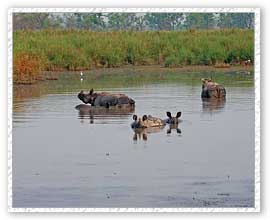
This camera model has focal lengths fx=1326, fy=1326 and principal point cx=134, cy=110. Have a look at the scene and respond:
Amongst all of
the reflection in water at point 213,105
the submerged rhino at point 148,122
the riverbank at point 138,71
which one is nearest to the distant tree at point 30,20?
the riverbank at point 138,71

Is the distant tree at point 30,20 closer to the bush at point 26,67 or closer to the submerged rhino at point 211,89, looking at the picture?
the bush at point 26,67

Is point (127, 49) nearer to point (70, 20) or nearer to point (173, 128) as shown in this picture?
point (70, 20)

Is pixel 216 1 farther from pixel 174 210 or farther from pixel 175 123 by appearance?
pixel 174 210

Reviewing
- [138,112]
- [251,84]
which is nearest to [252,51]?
[251,84]

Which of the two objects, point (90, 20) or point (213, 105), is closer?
point (90, 20)

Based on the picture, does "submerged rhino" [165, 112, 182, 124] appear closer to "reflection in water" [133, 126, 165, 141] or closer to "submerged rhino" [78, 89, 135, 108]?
"reflection in water" [133, 126, 165, 141]

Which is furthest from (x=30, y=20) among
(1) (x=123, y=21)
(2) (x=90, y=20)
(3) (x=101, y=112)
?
(3) (x=101, y=112)
